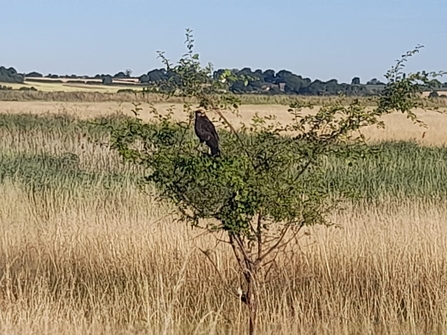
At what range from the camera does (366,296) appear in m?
6.74

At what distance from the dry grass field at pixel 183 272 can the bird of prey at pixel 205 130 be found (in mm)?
1023

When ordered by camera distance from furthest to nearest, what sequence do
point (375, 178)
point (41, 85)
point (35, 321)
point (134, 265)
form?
point (41, 85) → point (375, 178) → point (134, 265) → point (35, 321)

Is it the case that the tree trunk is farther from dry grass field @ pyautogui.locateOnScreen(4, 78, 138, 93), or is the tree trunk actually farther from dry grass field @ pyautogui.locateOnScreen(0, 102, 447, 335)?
dry grass field @ pyautogui.locateOnScreen(4, 78, 138, 93)

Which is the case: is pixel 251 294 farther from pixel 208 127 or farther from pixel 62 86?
pixel 62 86

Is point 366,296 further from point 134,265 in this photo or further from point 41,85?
point 41,85

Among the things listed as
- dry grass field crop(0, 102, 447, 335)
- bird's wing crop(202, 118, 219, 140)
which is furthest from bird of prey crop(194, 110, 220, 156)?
dry grass field crop(0, 102, 447, 335)

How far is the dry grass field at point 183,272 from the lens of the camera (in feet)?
19.3

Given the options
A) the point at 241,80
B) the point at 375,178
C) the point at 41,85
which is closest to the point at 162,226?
the point at 241,80

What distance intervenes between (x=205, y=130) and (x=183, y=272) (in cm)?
230

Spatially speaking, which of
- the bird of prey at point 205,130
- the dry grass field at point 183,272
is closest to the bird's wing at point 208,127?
the bird of prey at point 205,130

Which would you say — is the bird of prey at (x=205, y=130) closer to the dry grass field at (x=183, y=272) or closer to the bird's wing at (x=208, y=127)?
the bird's wing at (x=208, y=127)

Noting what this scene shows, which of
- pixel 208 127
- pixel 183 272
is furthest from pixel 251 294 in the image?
pixel 208 127

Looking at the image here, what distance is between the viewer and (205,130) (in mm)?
4492

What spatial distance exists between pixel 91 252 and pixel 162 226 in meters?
0.80
